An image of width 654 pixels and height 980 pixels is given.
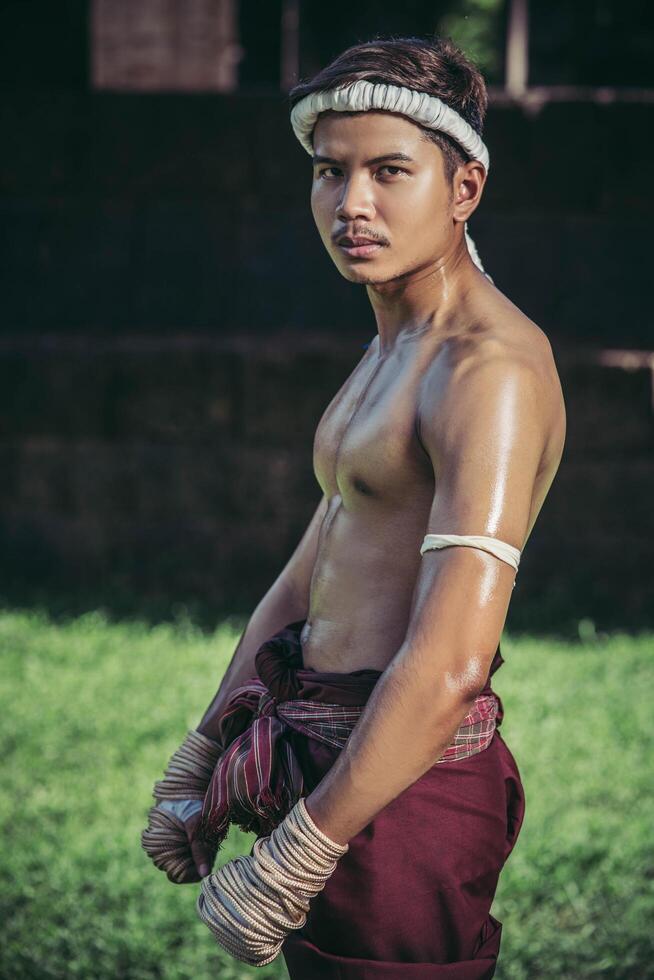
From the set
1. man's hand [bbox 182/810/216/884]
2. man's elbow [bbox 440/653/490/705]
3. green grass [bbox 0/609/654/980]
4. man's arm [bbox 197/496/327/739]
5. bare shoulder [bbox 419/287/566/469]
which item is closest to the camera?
man's elbow [bbox 440/653/490/705]

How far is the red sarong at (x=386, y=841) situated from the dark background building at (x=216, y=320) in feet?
14.5

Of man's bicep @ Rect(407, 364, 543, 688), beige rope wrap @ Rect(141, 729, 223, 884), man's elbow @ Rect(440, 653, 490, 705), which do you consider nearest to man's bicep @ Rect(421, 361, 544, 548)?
man's bicep @ Rect(407, 364, 543, 688)

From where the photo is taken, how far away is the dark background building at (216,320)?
6684 mm

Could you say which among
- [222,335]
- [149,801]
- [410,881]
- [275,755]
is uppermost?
[275,755]

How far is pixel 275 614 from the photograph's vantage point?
2.49 meters

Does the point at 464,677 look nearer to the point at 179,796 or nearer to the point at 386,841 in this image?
the point at 386,841

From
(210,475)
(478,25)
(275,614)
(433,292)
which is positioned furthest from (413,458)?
(478,25)

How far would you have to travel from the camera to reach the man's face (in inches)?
78.0

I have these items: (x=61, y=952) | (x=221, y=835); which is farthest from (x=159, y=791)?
(x=61, y=952)

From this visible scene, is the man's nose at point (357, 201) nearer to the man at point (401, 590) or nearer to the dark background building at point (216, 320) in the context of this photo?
the man at point (401, 590)

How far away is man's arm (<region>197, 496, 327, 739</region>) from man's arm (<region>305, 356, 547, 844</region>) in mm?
655

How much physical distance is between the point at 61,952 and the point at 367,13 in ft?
26.4

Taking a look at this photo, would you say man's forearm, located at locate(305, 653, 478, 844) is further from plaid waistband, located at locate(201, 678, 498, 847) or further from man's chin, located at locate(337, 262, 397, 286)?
man's chin, located at locate(337, 262, 397, 286)

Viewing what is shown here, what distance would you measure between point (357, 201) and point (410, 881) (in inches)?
43.1
